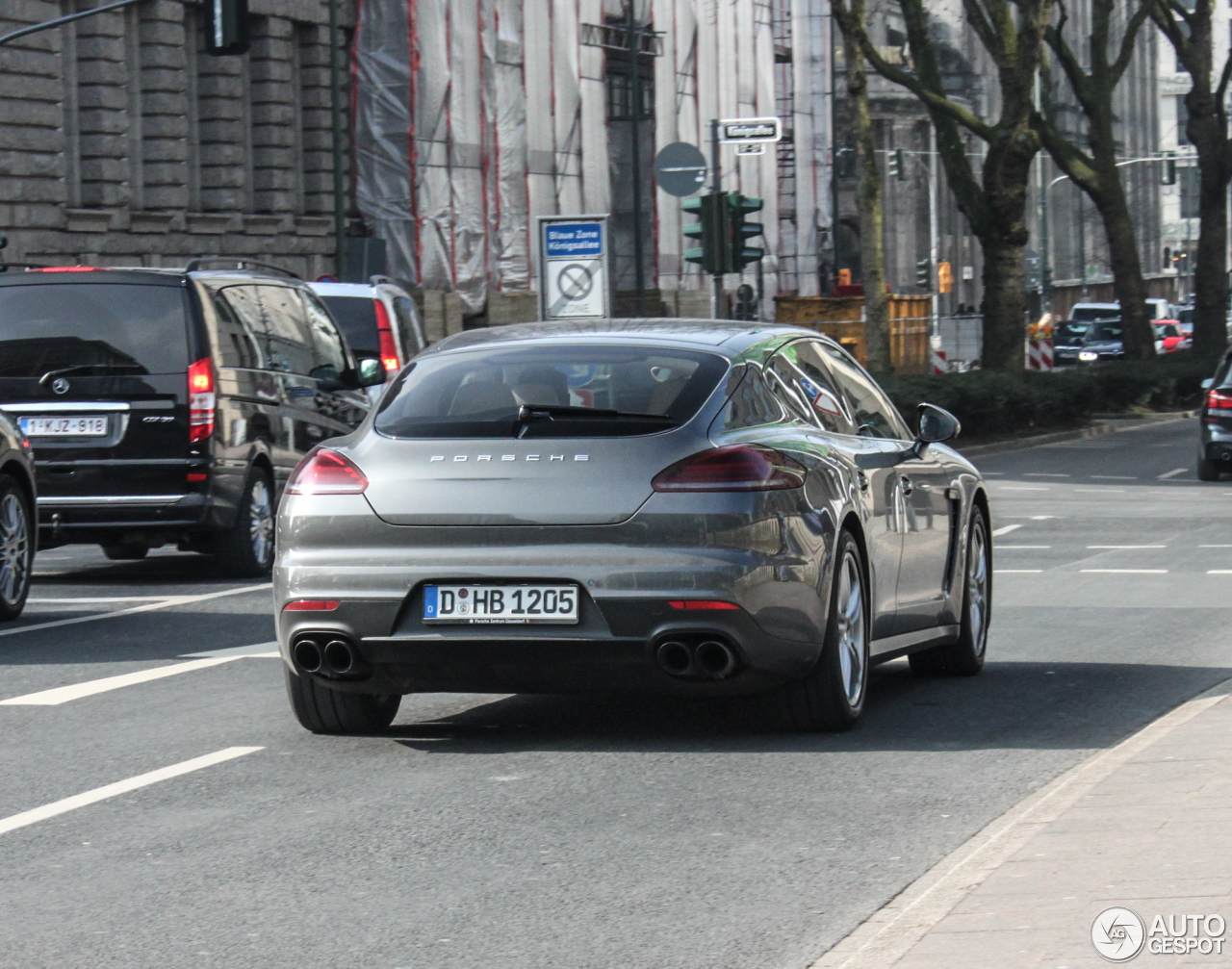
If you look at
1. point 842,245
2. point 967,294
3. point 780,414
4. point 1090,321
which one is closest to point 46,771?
point 780,414

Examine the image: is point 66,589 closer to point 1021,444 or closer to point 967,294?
point 1021,444

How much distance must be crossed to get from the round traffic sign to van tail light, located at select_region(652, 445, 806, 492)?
55.1ft

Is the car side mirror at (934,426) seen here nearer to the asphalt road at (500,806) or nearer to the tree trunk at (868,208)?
the asphalt road at (500,806)

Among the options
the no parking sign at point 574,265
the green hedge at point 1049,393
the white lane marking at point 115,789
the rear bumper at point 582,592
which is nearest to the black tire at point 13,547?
the white lane marking at point 115,789

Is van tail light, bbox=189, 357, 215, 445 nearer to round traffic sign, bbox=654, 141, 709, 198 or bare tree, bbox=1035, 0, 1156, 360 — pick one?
round traffic sign, bbox=654, 141, 709, 198

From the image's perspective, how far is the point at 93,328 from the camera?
1370 cm

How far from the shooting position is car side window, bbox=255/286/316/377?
49.6 ft

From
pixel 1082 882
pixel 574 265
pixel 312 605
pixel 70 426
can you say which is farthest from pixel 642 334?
pixel 574 265

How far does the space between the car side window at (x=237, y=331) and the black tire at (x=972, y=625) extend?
18.5 feet

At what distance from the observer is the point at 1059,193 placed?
327 ft

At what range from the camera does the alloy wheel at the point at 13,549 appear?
11.9m

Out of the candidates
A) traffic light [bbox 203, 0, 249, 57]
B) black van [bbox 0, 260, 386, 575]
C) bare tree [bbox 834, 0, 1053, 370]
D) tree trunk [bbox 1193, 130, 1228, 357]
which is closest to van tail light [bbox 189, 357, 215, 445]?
black van [bbox 0, 260, 386, 575]

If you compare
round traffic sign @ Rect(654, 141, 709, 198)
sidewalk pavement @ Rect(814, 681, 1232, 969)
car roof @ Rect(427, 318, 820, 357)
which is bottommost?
sidewalk pavement @ Rect(814, 681, 1232, 969)

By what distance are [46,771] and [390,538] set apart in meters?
1.33
